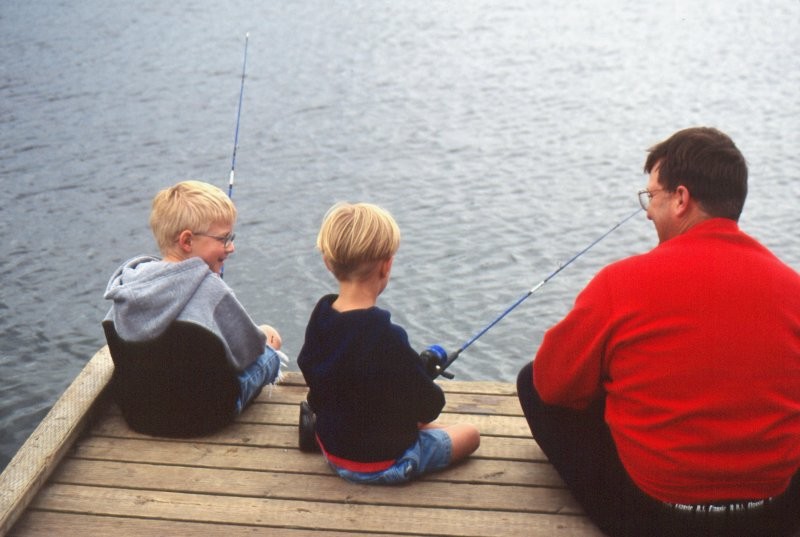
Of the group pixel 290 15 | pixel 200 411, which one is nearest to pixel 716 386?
pixel 200 411

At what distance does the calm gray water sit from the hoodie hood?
255cm

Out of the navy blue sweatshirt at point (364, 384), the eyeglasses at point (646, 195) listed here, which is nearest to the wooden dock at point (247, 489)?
the navy blue sweatshirt at point (364, 384)

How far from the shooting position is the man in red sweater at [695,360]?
8.38ft

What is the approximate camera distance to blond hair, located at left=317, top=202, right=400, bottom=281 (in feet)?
9.81

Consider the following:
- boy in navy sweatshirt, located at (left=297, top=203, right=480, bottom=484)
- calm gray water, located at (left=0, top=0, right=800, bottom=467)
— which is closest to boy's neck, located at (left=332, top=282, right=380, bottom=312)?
boy in navy sweatshirt, located at (left=297, top=203, right=480, bottom=484)

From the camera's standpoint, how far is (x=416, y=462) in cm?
321

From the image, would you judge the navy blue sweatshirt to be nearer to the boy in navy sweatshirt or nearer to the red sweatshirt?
the boy in navy sweatshirt

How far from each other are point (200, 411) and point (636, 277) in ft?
5.35

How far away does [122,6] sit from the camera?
1652cm

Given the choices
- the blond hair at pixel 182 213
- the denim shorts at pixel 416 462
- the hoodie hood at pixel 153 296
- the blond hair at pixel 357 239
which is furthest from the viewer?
the blond hair at pixel 182 213

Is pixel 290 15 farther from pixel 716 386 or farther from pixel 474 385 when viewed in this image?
pixel 716 386

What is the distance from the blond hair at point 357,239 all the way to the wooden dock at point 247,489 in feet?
2.33

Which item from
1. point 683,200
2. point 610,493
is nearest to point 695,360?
point 683,200

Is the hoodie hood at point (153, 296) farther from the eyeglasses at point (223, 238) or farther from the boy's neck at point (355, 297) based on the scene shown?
the boy's neck at point (355, 297)
